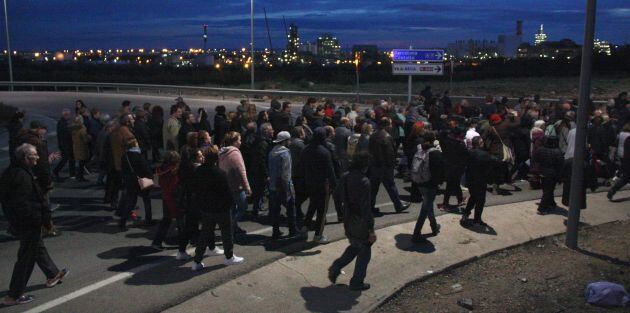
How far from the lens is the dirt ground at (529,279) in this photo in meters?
7.50

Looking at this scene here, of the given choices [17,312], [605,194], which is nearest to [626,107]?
[605,194]

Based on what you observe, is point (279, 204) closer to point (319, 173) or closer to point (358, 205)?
point (319, 173)

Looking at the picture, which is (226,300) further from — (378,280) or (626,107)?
(626,107)

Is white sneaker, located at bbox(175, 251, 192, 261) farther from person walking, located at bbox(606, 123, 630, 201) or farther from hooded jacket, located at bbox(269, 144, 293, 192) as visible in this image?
person walking, located at bbox(606, 123, 630, 201)

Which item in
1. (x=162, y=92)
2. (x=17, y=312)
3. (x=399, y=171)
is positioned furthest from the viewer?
(x=162, y=92)

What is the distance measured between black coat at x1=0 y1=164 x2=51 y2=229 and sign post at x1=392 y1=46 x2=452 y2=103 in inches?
643

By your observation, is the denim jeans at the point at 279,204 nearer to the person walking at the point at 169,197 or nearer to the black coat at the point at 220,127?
the person walking at the point at 169,197

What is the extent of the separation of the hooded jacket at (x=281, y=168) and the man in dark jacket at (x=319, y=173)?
10.1 inches

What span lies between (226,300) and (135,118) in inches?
283

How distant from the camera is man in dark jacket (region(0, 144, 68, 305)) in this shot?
660cm

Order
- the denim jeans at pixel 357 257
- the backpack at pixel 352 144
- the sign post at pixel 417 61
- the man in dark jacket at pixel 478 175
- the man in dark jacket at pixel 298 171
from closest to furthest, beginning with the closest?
the denim jeans at pixel 357 257 < the man in dark jacket at pixel 298 171 < the man in dark jacket at pixel 478 175 < the backpack at pixel 352 144 < the sign post at pixel 417 61

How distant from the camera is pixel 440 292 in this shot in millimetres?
7867

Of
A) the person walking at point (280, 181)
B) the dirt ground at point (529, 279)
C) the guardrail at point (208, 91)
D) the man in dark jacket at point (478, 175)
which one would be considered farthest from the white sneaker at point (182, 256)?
the guardrail at point (208, 91)

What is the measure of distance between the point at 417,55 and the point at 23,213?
17.3m
